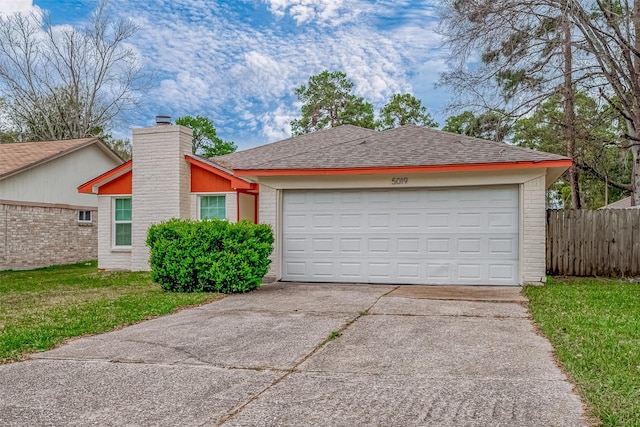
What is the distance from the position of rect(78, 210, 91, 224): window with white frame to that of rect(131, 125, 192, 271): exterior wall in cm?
658

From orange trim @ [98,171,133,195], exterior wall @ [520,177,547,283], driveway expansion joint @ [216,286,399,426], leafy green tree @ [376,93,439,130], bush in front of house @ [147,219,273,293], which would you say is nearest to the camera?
driveway expansion joint @ [216,286,399,426]

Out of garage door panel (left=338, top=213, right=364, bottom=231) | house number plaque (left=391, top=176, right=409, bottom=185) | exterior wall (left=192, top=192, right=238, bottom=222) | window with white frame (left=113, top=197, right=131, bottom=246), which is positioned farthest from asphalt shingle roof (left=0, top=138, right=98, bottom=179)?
house number plaque (left=391, top=176, right=409, bottom=185)

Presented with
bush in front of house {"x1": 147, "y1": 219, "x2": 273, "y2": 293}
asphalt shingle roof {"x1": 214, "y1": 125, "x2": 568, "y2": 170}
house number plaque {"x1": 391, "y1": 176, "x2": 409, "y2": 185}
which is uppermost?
asphalt shingle roof {"x1": 214, "y1": 125, "x2": 568, "y2": 170}

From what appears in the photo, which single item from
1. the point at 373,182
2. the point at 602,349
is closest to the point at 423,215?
the point at 373,182

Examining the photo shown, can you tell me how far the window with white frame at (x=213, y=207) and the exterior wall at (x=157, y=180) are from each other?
1.22ft

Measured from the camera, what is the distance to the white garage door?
10.9 m

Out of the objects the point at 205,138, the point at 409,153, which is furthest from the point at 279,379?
the point at 205,138

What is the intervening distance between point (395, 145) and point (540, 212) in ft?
11.8

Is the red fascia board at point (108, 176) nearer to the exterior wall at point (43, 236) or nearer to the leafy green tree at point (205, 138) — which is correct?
the exterior wall at point (43, 236)

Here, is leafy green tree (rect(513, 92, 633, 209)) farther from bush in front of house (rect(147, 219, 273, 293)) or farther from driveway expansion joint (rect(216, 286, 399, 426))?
driveway expansion joint (rect(216, 286, 399, 426))

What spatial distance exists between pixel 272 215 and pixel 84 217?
11.7m

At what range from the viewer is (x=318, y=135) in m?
18.0

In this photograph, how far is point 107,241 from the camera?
50.3 ft

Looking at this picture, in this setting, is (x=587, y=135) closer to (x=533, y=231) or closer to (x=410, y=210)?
(x=533, y=231)
